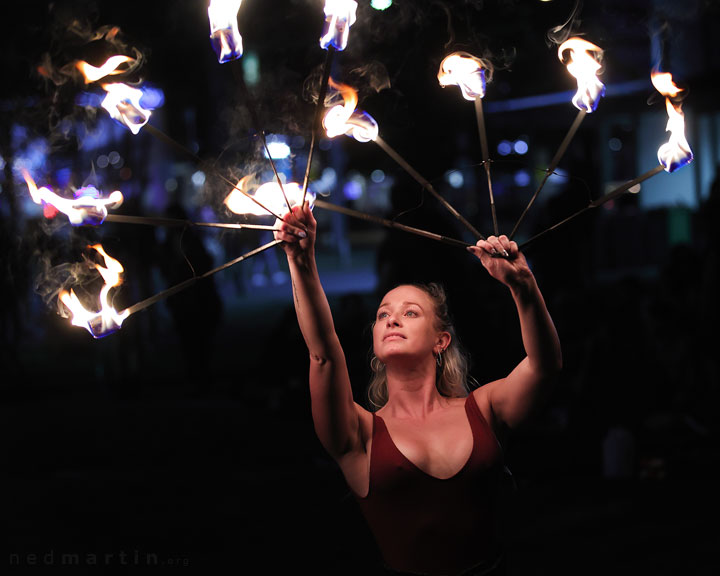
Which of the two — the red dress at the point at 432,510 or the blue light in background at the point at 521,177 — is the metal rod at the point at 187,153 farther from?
the blue light in background at the point at 521,177

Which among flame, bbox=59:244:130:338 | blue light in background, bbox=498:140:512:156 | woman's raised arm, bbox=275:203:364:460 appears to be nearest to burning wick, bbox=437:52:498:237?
woman's raised arm, bbox=275:203:364:460

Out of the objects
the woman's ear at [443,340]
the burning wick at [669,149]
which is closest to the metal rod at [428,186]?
the burning wick at [669,149]

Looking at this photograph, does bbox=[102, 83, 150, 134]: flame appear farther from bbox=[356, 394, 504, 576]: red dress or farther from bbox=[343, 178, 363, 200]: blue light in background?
bbox=[343, 178, 363, 200]: blue light in background

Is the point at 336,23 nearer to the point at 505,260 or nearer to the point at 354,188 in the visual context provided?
the point at 505,260

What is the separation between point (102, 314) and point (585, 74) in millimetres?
1506

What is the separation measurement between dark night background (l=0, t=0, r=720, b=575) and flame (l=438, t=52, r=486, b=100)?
0.93 feet

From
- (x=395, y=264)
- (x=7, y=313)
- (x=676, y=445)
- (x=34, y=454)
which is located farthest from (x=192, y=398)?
(x=676, y=445)

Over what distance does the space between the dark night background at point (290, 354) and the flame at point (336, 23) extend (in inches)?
10.8

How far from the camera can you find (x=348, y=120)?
2520 millimetres

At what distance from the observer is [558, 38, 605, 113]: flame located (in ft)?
7.79

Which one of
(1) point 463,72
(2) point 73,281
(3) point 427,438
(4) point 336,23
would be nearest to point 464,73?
(1) point 463,72

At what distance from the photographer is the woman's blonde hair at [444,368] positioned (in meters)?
2.54

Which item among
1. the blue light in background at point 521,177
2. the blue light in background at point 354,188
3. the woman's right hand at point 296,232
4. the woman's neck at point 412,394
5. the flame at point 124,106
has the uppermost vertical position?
the blue light in background at point 354,188

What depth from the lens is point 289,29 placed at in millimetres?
5074
